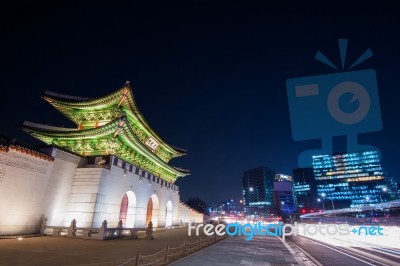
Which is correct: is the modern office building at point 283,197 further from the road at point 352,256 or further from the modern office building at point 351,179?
the road at point 352,256

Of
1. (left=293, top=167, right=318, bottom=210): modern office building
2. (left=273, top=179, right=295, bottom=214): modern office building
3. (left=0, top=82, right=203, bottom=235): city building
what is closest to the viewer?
(left=0, top=82, right=203, bottom=235): city building

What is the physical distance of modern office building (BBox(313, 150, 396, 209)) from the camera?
135 meters

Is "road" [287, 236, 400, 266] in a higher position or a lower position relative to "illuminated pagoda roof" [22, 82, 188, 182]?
lower

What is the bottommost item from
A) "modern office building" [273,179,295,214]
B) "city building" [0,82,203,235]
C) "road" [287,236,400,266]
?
"road" [287,236,400,266]

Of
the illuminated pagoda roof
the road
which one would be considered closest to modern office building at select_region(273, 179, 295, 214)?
the road

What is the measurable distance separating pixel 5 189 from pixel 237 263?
14.7 metres

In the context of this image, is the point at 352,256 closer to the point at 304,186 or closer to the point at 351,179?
the point at 351,179

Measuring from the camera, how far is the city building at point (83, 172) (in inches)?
608

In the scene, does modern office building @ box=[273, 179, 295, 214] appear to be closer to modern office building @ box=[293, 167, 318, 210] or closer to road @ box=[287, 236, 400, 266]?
modern office building @ box=[293, 167, 318, 210]

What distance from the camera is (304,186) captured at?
171000mm

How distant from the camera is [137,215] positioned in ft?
78.9

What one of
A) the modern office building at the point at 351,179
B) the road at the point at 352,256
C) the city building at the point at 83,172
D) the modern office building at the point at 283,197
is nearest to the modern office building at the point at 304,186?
the modern office building at the point at 351,179

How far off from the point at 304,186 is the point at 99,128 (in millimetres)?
177367

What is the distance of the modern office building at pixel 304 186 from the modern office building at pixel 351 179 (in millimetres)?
6290
